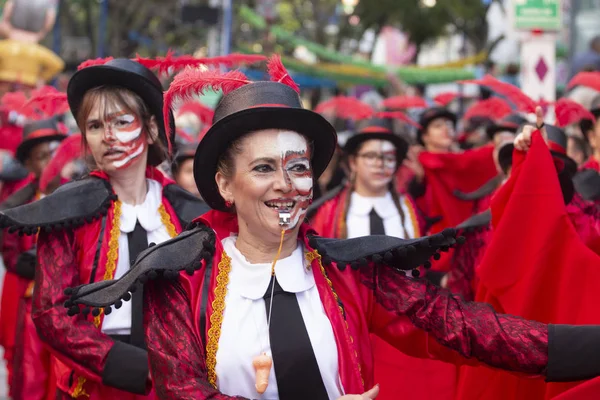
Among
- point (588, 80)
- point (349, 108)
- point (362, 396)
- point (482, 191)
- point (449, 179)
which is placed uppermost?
point (349, 108)

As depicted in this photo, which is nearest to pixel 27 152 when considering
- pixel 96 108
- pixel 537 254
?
pixel 96 108

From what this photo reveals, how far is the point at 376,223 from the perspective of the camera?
6.90 metres

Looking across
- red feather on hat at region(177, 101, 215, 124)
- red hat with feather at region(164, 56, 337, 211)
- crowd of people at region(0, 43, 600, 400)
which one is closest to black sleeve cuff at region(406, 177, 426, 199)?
red feather on hat at region(177, 101, 215, 124)

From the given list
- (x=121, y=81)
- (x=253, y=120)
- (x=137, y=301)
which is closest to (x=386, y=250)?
(x=253, y=120)

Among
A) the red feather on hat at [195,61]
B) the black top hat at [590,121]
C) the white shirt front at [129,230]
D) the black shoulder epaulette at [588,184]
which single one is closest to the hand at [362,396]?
the white shirt front at [129,230]

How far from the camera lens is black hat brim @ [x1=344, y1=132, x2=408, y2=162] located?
291 inches

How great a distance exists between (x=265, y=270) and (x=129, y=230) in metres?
1.31

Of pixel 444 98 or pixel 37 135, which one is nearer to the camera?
pixel 444 98

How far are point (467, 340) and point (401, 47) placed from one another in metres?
25.9

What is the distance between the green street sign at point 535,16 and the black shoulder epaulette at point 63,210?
6.96 meters

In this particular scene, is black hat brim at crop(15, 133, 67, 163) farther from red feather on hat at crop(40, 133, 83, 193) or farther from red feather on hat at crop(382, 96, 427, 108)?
red feather on hat at crop(382, 96, 427, 108)

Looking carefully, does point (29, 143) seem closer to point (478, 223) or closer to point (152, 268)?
point (478, 223)

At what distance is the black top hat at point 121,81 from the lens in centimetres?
419

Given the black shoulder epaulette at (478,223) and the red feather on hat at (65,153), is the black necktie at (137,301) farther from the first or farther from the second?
the black shoulder epaulette at (478,223)
